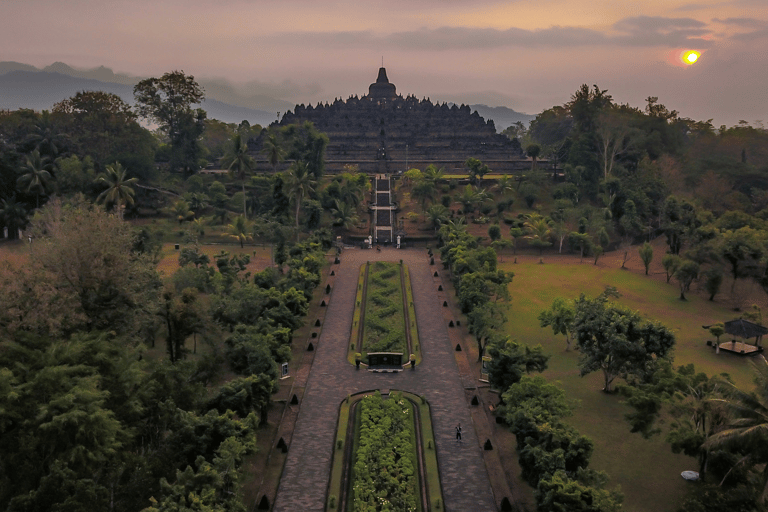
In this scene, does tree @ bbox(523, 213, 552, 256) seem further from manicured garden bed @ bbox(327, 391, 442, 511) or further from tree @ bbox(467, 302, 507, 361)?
manicured garden bed @ bbox(327, 391, 442, 511)

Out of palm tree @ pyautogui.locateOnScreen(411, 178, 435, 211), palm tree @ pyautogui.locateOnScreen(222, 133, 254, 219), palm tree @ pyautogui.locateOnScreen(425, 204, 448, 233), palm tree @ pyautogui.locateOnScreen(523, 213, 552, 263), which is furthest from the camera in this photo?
palm tree @ pyautogui.locateOnScreen(411, 178, 435, 211)

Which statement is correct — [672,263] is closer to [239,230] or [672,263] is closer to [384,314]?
[384,314]

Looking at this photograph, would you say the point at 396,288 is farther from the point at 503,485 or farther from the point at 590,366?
the point at 503,485

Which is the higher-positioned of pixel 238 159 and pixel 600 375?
pixel 238 159

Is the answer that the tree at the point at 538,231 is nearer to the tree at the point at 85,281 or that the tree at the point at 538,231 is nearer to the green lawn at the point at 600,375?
the green lawn at the point at 600,375

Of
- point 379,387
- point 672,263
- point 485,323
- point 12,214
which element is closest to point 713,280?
point 672,263

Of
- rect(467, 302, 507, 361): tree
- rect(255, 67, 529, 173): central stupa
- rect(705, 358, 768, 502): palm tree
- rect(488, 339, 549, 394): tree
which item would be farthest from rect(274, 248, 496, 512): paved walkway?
rect(255, 67, 529, 173): central stupa
